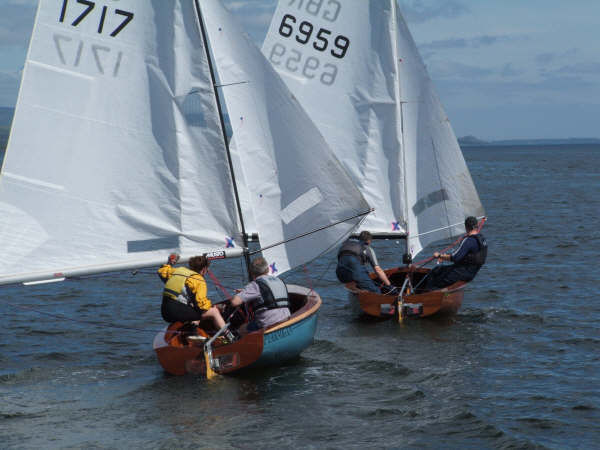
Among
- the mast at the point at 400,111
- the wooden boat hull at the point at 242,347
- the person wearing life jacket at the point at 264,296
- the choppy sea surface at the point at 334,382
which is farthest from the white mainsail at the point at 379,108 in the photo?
the person wearing life jacket at the point at 264,296

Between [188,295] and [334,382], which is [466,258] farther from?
[188,295]

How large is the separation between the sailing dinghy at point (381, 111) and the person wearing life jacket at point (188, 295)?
245 inches

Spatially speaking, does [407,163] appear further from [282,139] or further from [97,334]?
[97,334]

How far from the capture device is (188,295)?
11875 millimetres

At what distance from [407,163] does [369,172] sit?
2.80 ft

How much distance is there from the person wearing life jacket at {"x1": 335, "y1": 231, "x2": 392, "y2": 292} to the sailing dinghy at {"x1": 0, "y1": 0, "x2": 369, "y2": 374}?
324 cm

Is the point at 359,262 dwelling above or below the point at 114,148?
below

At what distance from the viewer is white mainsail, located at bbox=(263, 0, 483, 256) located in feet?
57.2

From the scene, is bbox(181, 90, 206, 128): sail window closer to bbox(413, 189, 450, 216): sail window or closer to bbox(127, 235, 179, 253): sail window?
bbox(127, 235, 179, 253): sail window

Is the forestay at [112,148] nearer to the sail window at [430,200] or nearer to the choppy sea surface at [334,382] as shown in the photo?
the choppy sea surface at [334,382]

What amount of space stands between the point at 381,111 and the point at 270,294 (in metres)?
7.27

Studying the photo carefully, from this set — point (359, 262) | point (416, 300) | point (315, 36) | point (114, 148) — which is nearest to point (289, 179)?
point (114, 148)

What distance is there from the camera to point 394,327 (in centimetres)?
1572

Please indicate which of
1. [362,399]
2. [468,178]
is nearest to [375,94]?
[468,178]
